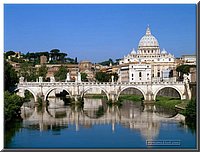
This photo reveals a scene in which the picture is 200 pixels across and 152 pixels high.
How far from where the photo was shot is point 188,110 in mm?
6582

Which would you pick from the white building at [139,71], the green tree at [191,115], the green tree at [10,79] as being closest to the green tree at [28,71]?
the green tree at [10,79]

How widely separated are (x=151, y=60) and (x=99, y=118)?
1003cm

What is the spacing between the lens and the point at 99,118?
7.71 meters

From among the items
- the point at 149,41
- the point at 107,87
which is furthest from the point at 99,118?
the point at 149,41

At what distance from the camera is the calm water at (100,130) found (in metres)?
4.99

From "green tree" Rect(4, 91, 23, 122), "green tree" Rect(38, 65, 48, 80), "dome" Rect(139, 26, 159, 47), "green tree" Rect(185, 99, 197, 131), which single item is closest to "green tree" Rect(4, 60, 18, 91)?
"green tree" Rect(4, 91, 23, 122)

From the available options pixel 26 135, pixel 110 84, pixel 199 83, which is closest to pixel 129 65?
pixel 110 84

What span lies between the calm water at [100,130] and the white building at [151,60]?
18.5ft

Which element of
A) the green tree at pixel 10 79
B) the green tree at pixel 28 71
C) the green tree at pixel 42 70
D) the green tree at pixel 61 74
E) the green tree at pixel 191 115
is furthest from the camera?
the green tree at pixel 61 74

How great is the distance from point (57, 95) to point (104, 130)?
7.07 metres

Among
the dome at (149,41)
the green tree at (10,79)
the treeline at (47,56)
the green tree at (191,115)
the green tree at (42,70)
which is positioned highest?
the dome at (149,41)

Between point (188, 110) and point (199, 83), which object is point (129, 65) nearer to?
point (188, 110)

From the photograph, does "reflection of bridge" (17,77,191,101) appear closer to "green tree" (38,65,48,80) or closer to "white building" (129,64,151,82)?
"green tree" (38,65,48,80)

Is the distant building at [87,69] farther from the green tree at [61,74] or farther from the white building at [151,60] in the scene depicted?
the green tree at [61,74]
